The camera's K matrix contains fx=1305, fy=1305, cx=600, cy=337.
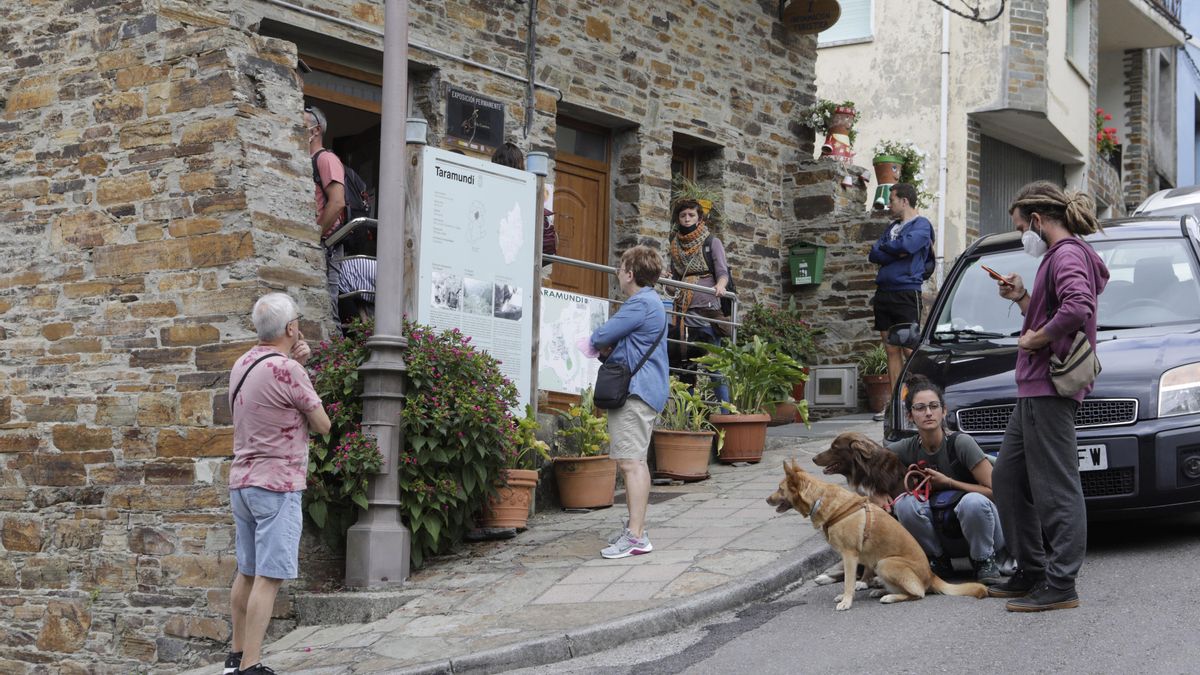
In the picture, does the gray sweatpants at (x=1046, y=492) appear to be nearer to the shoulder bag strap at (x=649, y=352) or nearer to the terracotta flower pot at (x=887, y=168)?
the shoulder bag strap at (x=649, y=352)

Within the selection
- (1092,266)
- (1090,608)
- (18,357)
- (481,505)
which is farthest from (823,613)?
(18,357)

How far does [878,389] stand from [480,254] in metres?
6.94

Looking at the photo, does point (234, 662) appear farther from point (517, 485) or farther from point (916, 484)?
point (916, 484)

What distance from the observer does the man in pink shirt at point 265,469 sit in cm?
605

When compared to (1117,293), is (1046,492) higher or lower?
lower

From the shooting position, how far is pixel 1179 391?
6820 mm

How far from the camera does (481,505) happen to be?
27.4ft

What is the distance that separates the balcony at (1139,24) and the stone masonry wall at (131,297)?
1892 centimetres

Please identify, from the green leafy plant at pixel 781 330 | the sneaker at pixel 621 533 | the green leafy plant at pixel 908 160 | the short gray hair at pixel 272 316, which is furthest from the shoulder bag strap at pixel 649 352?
the green leafy plant at pixel 908 160

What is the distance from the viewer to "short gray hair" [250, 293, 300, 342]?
615cm

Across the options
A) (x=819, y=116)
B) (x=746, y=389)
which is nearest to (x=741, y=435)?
(x=746, y=389)

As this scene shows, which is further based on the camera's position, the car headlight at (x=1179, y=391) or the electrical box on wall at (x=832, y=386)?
the electrical box on wall at (x=832, y=386)

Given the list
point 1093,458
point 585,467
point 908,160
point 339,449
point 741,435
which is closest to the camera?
point 1093,458

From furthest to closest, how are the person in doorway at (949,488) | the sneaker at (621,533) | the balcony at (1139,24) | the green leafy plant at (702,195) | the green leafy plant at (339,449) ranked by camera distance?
1. the balcony at (1139,24)
2. the green leafy plant at (702,195)
3. the sneaker at (621,533)
4. the green leafy plant at (339,449)
5. the person in doorway at (949,488)
